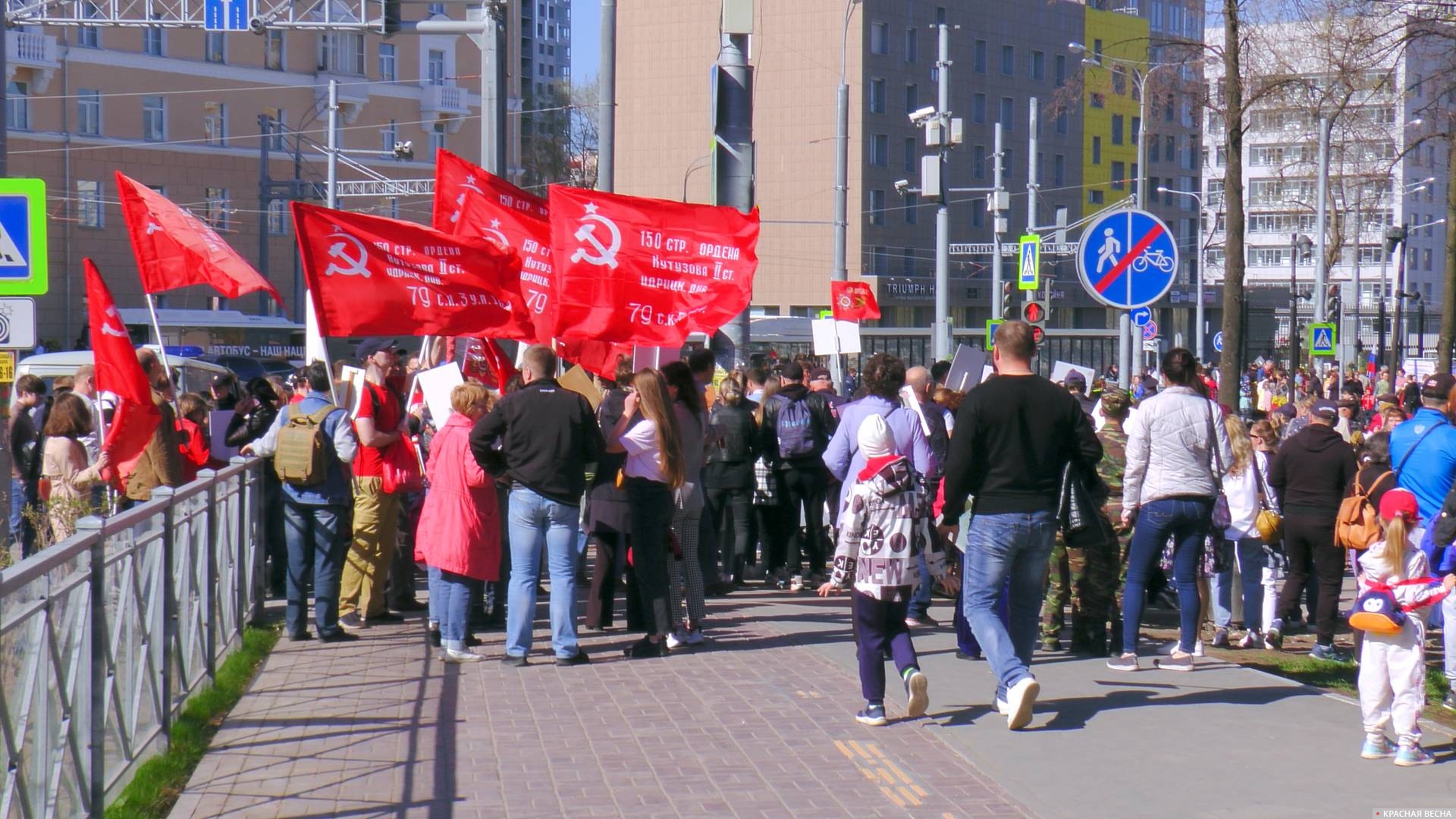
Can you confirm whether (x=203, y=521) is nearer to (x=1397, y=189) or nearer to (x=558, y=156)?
(x=558, y=156)

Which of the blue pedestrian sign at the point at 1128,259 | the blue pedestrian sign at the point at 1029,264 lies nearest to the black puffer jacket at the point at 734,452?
the blue pedestrian sign at the point at 1128,259

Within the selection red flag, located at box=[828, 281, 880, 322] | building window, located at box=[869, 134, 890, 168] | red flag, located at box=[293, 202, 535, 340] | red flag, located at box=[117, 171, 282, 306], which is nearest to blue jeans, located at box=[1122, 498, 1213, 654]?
red flag, located at box=[293, 202, 535, 340]

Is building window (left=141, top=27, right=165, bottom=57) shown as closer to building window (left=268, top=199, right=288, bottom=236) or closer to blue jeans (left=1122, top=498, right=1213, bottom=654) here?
building window (left=268, top=199, right=288, bottom=236)

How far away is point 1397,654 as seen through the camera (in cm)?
712

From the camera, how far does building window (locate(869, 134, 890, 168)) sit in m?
72.2

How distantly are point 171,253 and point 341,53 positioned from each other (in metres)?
47.6

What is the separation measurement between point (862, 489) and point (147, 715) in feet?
11.2

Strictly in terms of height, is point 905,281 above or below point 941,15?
below

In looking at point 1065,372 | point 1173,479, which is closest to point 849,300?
point 1065,372

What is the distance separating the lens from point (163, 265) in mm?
11945

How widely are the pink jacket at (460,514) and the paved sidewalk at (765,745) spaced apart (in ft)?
2.05

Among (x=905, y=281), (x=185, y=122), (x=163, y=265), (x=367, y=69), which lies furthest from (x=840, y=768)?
(x=905, y=281)

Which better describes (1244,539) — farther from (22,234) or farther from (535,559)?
(22,234)

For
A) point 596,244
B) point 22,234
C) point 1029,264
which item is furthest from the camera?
point 1029,264
